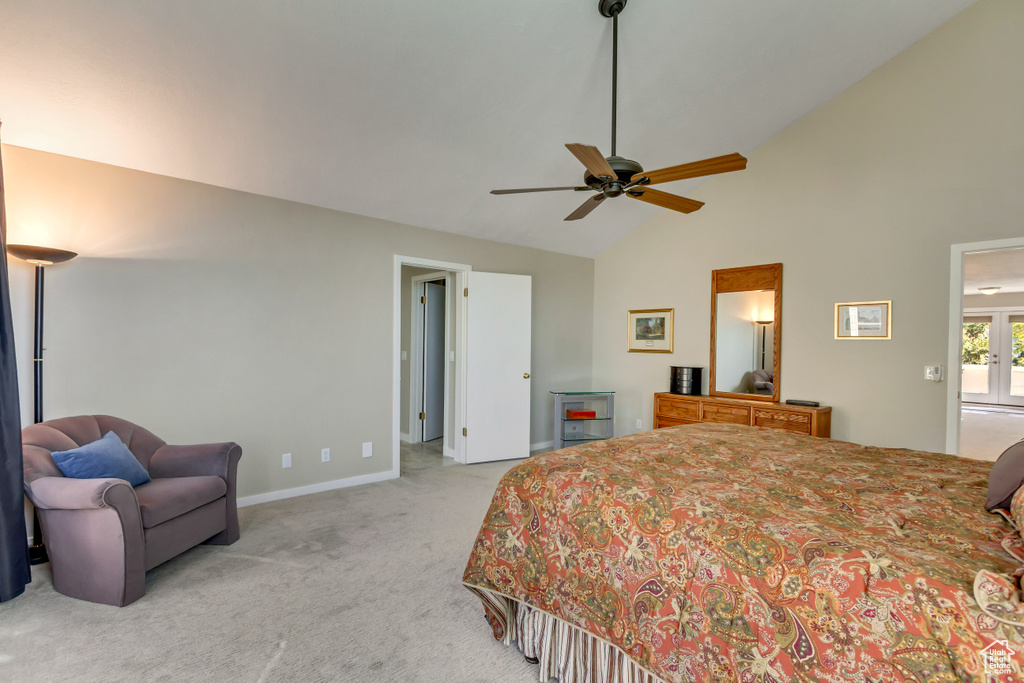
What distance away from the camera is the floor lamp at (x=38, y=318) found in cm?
260

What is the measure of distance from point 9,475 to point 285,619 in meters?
1.55

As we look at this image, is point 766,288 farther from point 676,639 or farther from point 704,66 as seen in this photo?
point 676,639

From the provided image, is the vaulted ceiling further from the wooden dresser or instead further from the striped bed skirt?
the striped bed skirt

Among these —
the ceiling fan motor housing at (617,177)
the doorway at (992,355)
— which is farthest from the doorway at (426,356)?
the doorway at (992,355)

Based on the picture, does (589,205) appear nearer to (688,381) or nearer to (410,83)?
(410,83)

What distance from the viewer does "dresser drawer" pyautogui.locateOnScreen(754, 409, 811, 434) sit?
4051 mm

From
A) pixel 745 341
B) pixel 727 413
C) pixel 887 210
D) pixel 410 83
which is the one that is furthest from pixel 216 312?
pixel 887 210

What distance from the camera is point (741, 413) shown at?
4430 mm

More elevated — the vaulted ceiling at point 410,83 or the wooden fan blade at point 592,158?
the vaulted ceiling at point 410,83

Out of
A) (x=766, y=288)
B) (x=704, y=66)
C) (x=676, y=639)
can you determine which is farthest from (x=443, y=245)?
(x=676, y=639)

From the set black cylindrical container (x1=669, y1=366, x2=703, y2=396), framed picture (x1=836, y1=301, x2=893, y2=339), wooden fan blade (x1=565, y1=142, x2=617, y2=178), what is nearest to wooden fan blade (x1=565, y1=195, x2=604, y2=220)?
wooden fan blade (x1=565, y1=142, x2=617, y2=178)

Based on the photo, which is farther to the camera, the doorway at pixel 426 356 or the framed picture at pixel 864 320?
the doorway at pixel 426 356

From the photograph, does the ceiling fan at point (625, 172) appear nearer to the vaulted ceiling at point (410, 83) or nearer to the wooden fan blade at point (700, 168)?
the wooden fan blade at point (700, 168)

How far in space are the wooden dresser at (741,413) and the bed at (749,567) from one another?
77.9 inches
